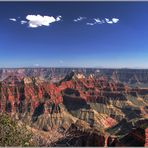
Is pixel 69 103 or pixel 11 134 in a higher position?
pixel 11 134

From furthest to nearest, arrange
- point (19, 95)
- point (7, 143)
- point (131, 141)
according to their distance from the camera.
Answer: point (19, 95)
point (131, 141)
point (7, 143)

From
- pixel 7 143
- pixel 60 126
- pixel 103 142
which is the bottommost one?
pixel 60 126

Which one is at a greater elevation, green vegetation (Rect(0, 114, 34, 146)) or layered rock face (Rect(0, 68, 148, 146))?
green vegetation (Rect(0, 114, 34, 146))

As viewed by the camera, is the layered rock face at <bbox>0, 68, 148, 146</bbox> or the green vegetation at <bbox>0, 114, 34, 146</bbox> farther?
the layered rock face at <bbox>0, 68, 148, 146</bbox>

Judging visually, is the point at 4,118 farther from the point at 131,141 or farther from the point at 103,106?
the point at 103,106

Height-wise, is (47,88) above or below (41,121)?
above

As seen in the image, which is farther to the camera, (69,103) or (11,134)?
(69,103)

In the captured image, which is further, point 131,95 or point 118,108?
point 131,95

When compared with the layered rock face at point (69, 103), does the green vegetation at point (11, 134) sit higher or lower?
higher

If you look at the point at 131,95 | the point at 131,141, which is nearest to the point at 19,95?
the point at 131,95

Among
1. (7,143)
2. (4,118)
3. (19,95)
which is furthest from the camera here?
(19,95)

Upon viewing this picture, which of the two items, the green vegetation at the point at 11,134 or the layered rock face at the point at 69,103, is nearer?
the green vegetation at the point at 11,134
